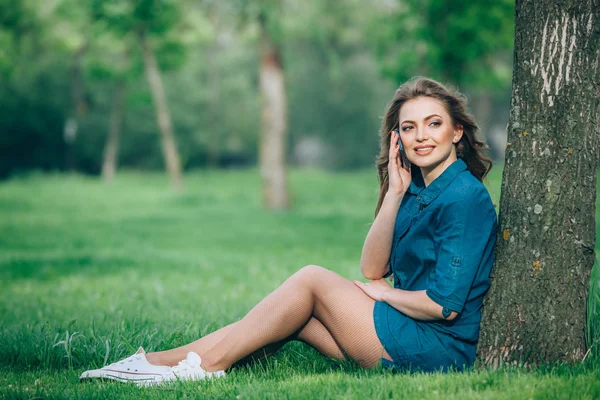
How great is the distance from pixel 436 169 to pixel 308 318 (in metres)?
1.14

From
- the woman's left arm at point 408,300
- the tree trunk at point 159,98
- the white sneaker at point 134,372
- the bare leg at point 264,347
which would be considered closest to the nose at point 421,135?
the woman's left arm at point 408,300

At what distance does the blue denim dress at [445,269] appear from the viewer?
10.4 ft

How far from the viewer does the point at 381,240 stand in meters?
3.62

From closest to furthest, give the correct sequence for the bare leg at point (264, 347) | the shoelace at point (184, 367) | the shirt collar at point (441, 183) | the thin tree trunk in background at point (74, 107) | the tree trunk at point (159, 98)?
the shirt collar at point (441, 183) < the shoelace at point (184, 367) < the bare leg at point (264, 347) < the tree trunk at point (159, 98) < the thin tree trunk in background at point (74, 107)

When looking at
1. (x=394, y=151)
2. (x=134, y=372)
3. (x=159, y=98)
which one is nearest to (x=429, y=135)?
(x=394, y=151)

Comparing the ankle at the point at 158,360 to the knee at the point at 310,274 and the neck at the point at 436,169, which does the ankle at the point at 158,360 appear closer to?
the knee at the point at 310,274

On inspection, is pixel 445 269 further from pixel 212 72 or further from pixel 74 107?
pixel 212 72

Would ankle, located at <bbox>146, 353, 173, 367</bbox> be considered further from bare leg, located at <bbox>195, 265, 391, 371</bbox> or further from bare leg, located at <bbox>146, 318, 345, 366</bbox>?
bare leg, located at <bbox>195, 265, 391, 371</bbox>

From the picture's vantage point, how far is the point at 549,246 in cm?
326

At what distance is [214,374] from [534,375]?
174 centimetres

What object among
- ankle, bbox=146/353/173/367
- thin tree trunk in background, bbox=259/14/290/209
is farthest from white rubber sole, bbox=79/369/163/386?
thin tree trunk in background, bbox=259/14/290/209

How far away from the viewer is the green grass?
3.16 metres

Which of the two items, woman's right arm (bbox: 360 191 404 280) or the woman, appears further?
woman's right arm (bbox: 360 191 404 280)

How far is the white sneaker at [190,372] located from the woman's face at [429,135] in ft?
5.55
